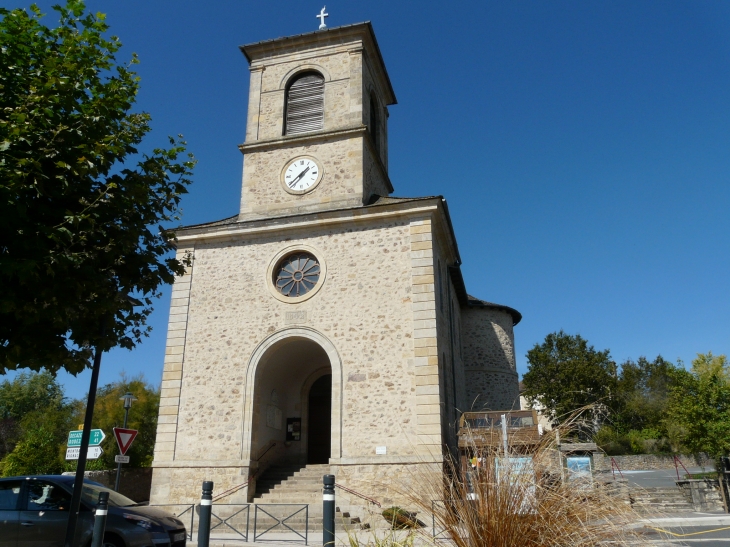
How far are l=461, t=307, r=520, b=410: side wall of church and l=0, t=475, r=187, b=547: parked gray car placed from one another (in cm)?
1602

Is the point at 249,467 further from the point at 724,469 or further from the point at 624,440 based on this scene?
the point at 624,440

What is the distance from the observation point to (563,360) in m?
39.6

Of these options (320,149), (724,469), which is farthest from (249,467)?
(724,469)

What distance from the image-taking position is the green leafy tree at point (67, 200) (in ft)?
18.0

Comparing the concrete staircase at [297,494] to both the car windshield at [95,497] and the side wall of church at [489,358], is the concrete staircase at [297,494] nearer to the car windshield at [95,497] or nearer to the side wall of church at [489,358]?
the car windshield at [95,497]

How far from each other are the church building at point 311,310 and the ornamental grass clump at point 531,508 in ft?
28.6

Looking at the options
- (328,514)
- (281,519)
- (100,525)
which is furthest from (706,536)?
(100,525)

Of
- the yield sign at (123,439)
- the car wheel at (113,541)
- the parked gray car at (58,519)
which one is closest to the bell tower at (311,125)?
the yield sign at (123,439)

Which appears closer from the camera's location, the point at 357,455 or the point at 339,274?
the point at 357,455

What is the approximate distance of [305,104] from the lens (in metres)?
18.6

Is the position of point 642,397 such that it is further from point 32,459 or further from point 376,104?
point 32,459

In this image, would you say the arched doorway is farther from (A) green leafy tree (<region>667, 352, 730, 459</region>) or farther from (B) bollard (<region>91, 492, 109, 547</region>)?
(A) green leafy tree (<region>667, 352, 730, 459</region>)

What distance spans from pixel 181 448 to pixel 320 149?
924cm

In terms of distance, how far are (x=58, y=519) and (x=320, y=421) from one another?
397 inches
